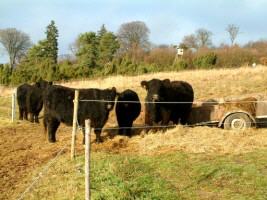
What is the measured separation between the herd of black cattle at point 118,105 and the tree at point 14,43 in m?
50.9

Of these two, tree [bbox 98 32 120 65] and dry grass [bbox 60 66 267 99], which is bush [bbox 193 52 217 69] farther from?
tree [bbox 98 32 120 65]

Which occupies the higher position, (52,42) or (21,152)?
(52,42)

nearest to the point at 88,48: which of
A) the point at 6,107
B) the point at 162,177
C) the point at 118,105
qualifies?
the point at 6,107

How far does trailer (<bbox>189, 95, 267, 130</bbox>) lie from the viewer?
12.6m

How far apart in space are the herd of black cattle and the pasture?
0.55 meters

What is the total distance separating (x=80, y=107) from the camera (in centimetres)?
1183

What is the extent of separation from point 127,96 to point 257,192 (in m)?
7.29

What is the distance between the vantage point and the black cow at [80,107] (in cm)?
1179

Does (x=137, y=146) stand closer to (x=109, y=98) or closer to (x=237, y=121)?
(x=109, y=98)

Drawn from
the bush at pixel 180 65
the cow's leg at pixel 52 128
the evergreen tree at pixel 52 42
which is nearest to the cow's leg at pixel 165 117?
the cow's leg at pixel 52 128

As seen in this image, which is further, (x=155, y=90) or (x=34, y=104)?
(x=34, y=104)

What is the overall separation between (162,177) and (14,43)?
57.8 meters

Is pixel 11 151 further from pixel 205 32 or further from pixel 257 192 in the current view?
pixel 205 32

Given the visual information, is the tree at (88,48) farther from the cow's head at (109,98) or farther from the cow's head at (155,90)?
the cow's head at (109,98)
